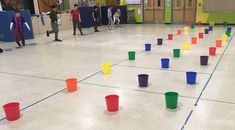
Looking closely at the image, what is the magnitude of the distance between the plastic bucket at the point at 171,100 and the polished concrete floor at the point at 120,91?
8 cm

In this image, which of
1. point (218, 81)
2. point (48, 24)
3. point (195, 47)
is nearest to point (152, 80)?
point (218, 81)

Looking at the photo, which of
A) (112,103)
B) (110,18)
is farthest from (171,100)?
(110,18)

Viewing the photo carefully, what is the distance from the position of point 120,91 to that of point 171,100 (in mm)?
1151

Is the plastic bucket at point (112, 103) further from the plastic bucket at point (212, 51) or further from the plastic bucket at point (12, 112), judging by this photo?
the plastic bucket at point (212, 51)

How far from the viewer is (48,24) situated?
14.2m

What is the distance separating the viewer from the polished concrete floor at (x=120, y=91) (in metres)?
3.41

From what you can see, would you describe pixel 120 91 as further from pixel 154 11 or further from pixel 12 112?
pixel 154 11

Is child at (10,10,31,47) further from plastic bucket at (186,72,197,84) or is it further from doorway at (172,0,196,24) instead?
doorway at (172,0,196,24)

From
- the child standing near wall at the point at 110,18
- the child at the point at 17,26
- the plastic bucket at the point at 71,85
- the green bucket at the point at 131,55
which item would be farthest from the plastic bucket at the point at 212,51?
the child standing near wall at the point at 110,18

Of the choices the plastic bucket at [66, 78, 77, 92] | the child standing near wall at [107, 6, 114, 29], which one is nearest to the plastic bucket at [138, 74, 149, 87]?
the plastic bucket at [66, 78, 77, 92]

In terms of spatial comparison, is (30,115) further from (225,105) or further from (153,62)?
(153,62)

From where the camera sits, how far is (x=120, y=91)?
455cm

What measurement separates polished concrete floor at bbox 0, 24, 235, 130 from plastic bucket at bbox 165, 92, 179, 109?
0.08 meters

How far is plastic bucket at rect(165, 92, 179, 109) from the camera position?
3.63 meters
